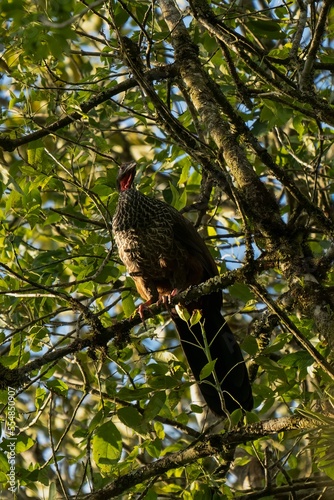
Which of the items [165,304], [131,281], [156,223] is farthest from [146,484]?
[156,223]

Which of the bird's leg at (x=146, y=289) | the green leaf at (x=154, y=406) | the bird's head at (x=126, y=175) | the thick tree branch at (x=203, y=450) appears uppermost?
the bird's head at (x=126, y=175)

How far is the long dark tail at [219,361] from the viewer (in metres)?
4.06

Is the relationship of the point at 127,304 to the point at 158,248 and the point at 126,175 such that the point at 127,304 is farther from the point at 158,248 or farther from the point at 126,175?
the point at 126,175

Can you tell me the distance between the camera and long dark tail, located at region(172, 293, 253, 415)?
4062 millimetres

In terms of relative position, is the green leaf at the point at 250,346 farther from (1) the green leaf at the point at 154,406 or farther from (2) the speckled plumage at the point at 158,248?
(2) the speckled plumage at the point at 158,248

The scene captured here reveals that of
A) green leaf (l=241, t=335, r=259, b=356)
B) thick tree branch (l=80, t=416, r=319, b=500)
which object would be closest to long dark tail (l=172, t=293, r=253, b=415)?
green leaf (l=241, t=335, r=259, b=356)

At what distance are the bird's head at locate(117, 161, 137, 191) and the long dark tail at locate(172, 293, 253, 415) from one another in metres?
0.97

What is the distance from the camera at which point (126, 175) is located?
5.02m

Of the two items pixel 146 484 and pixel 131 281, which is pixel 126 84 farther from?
pixel 146 484

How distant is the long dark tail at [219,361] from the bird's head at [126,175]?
3.17 feet

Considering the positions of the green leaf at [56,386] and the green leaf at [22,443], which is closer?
the green leaf at [22,443]

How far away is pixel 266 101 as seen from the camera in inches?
152

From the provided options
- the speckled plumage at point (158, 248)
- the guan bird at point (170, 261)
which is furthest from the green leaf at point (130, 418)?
the speckled plumage at point (158, 248)

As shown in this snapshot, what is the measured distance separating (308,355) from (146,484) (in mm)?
1057
